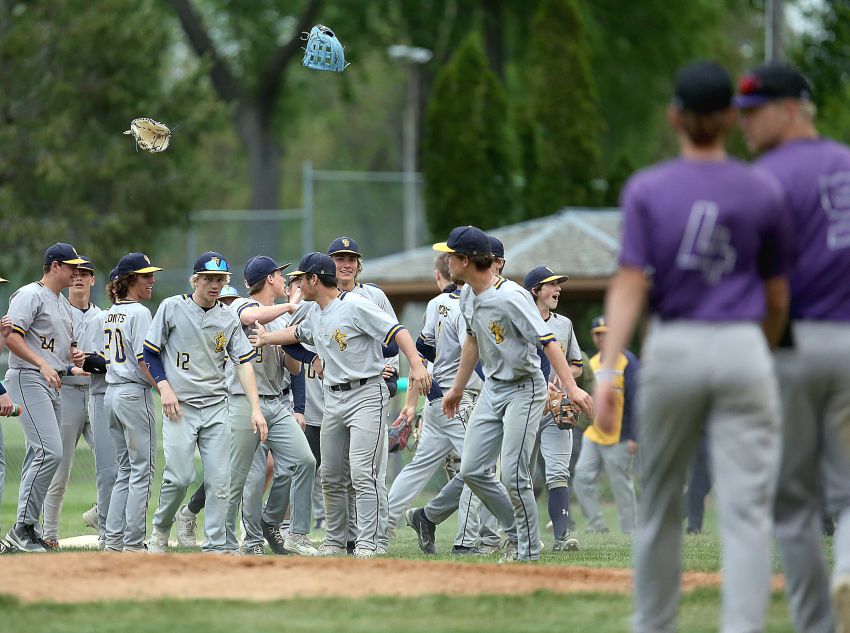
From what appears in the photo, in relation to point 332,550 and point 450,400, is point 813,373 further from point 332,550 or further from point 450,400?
point 332,550

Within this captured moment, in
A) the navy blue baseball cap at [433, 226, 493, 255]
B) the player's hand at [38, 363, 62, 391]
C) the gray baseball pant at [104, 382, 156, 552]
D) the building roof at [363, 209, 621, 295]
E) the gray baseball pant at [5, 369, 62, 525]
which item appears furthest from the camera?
the building roof at [363, 209, 621, 295]

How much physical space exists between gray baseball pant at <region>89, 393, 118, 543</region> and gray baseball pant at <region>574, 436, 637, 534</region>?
16.4 ft

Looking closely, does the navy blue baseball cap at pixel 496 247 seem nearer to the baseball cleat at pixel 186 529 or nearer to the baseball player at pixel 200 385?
the baseball player at pixel 200 385

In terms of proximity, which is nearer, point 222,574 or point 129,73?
point 222,574

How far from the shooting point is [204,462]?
9516mm

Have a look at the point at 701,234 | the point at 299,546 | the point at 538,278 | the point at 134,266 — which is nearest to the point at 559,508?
the point at 538,278

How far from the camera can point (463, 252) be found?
8.61 metres

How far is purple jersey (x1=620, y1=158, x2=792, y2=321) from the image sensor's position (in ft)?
15.5

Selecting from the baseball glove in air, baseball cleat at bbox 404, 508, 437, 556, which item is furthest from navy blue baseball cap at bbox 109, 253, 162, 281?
baseball cleat at bbox 404, 508, 437, 556

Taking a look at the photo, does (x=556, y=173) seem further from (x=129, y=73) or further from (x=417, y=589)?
(x=417, y=589)

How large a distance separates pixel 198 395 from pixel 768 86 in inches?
204

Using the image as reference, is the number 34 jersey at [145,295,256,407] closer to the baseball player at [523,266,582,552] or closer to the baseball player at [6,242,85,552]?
the baseball player at [6,242,85,552]

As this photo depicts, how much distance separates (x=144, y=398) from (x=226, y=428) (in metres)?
0.73

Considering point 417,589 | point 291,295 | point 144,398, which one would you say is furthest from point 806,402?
point 291,295
